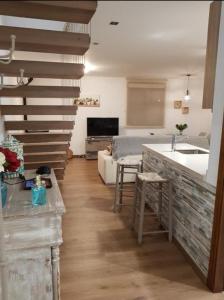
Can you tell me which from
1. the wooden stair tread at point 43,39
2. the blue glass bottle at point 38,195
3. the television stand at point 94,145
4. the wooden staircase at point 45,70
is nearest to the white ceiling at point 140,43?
the wooden stair tread at point 43,39

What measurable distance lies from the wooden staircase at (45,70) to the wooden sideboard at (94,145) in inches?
92.0

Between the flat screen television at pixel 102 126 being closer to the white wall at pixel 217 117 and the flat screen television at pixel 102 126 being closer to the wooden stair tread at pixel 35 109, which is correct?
the wooden stair tread at pixel 35 109

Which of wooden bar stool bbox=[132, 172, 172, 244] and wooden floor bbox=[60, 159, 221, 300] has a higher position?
wooden bar stool bbox=[132, 172, 172, 244]

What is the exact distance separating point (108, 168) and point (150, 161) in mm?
1250

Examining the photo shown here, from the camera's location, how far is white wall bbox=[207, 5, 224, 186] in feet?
5.41

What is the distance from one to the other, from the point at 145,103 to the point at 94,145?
79.9 inches

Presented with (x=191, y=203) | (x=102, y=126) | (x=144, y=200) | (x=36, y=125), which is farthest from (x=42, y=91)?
(x=102, y=126)

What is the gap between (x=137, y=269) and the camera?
2.16 meters

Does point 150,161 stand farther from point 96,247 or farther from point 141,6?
point 141,6

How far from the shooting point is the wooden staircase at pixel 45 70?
0.84m

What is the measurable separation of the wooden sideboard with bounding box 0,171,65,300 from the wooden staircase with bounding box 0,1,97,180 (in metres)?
1.00

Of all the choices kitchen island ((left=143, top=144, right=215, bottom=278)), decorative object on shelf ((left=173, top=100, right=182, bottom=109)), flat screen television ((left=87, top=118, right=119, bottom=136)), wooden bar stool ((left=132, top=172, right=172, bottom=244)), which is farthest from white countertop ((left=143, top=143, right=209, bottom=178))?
decorative object on shelf ((left=173, top=100, right=182, bottom=109))

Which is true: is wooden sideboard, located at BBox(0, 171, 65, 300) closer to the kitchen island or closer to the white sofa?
the kitchen island

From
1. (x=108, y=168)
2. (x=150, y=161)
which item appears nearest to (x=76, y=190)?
(x=108, y=168)
